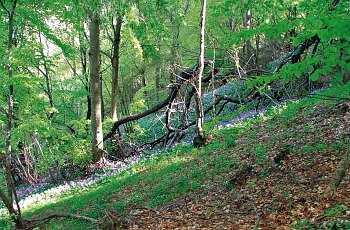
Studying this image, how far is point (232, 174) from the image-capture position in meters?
6.59

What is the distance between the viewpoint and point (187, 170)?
7.93 metres

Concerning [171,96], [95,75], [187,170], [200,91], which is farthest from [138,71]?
[187,170]

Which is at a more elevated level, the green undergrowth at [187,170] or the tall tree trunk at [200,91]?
the tall tree trunk at [200,91]

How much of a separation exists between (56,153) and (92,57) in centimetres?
441

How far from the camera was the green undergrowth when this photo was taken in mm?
6672

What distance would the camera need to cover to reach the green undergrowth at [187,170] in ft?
21.9

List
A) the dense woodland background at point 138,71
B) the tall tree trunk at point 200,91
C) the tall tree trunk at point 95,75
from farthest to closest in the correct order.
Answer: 1. the tall tree trunk at point 95,75
2. the tall tree trunk at point 200,91
3. the dense woodland background at point 138,71

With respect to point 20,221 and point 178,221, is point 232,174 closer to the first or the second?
point 178,221

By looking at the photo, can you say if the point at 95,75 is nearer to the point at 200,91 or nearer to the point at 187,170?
the point at 200,91

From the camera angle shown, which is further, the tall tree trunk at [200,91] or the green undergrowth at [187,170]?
the tall tree trunk at [200,91]

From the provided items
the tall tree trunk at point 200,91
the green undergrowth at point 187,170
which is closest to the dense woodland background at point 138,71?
the tall tree trunk at point 200,91

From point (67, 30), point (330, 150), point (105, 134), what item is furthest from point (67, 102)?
point (330, 150)

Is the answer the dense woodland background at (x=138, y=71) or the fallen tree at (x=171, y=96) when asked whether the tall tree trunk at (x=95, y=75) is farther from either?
the fallen tree at (x=171, y=96)

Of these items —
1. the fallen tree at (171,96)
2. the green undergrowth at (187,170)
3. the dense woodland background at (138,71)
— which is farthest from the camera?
the fallen tree at (171,96)
